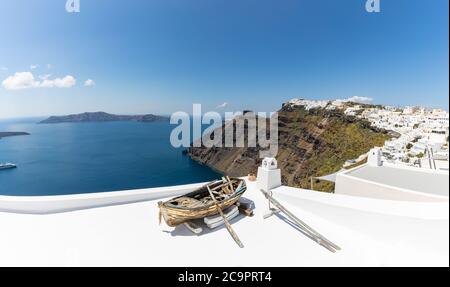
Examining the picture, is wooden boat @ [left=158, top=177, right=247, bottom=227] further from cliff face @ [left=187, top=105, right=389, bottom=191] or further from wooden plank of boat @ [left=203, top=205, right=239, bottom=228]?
cliff face @ [left=187, top=105, right=389, bottom=191]

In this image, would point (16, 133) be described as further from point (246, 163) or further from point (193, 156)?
point (246, 163)

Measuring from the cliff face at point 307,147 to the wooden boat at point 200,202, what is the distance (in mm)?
17875

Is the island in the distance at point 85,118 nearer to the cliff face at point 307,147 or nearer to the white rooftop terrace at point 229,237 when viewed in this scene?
the cliff face at point 307,147

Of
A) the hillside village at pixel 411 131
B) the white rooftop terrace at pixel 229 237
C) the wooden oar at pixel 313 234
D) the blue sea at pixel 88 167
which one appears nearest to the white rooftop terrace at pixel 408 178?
the hillside village at pixel 411 131

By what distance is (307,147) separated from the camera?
114 feet

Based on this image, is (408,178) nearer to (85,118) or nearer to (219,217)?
(219,217)

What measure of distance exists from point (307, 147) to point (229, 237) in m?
34.9

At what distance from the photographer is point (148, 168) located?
40.0 m

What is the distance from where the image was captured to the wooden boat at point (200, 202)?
97.3 inches

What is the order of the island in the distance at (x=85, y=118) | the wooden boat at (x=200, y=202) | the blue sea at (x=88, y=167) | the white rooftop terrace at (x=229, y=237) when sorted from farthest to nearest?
1. the island in the distance at (x=85, y=118)
2. the blue sea at (x=88, y=167)
3. the wooden boat at (x=200, y=202)
4. the white rooftop terrace at (x=229, y=237)

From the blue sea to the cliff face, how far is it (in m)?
5.84

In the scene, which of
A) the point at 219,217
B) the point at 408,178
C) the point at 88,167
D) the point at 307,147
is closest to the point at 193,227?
the point at 219,217

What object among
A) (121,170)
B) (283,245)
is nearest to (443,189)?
(283,245)
